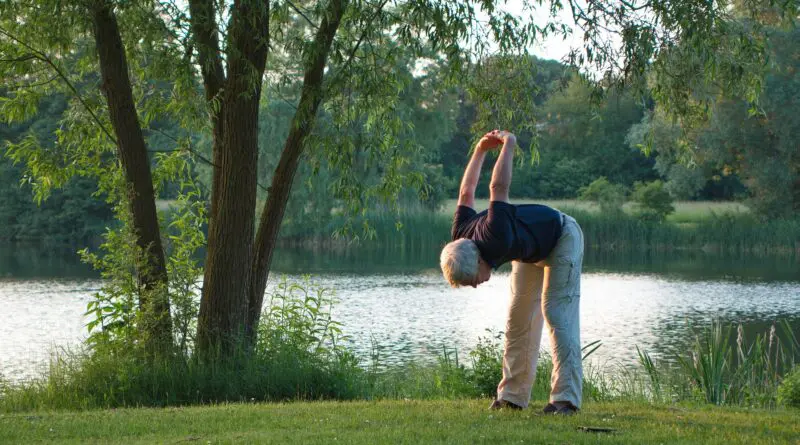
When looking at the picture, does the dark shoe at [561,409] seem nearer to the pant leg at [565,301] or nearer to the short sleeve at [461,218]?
the pant leg at [565,301]

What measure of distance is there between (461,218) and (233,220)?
11.7ft

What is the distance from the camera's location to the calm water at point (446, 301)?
1482 centimetres

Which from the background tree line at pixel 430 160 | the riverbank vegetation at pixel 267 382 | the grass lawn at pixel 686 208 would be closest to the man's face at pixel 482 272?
the riverbank vegetation at pixel 267 382

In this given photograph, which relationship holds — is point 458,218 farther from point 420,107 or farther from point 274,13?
point 420,107

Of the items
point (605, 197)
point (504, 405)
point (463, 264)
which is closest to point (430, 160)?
point (605, 197)

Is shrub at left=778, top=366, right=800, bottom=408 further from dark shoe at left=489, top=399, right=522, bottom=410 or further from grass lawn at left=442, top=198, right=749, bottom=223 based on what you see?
grass lawn at left=442, top=198, right=749, bottom=223

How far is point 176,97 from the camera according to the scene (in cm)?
A: 955

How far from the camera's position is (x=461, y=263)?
5.05m

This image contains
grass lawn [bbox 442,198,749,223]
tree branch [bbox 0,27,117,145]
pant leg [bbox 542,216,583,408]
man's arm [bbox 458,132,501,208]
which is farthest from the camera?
grass lawn [bbox 442,198,749,223]

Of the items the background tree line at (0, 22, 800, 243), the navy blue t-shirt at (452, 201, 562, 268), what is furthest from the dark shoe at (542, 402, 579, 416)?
the background tree line at (0, 22, 800, 243)

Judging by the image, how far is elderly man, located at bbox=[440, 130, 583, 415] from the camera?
515cm

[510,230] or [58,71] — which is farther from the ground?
[58,71]

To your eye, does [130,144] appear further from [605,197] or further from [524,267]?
[605,197]

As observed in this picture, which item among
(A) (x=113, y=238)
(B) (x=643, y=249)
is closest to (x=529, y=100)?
(A) (x=113, y=238)
